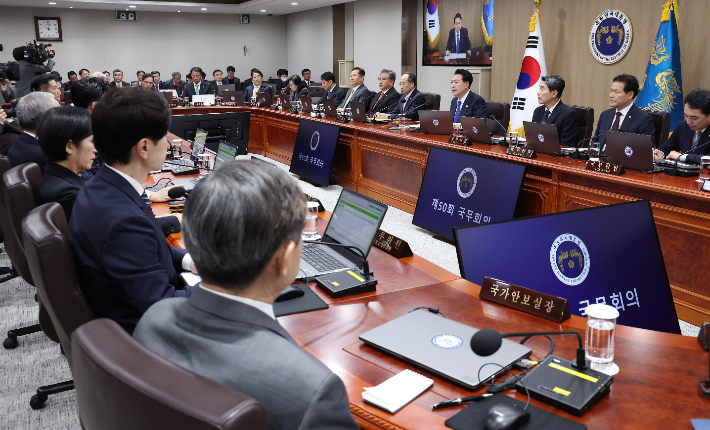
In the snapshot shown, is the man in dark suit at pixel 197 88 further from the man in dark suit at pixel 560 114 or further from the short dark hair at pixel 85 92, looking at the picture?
the man in dark suit at pixel 560 114

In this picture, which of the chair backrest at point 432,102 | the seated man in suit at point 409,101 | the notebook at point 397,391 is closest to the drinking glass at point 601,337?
the notebook at point 397,391

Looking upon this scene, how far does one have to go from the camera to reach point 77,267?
162 cm

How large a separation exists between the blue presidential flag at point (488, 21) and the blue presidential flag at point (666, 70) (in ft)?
10.2

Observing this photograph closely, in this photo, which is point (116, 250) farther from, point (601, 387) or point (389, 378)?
point (601, 387)

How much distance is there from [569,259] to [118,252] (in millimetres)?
1455

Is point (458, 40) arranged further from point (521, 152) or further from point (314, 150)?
point (521, 152)

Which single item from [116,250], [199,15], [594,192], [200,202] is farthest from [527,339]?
[199,15]

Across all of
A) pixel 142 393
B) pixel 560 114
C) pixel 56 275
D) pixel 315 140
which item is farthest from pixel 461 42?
pixel 142 393

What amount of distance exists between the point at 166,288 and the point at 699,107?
12.0 ft

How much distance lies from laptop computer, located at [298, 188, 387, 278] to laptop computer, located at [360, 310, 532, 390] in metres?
0.45

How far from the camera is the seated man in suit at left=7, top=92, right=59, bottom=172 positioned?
3.32 m

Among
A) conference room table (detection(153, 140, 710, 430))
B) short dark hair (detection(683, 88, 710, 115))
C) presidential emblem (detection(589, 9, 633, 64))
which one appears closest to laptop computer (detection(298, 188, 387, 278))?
conference room table (detection(153, 140, 710, 430))

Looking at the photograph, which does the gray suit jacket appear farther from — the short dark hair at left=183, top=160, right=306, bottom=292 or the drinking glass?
the drinking glass

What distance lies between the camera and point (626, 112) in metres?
4.55
